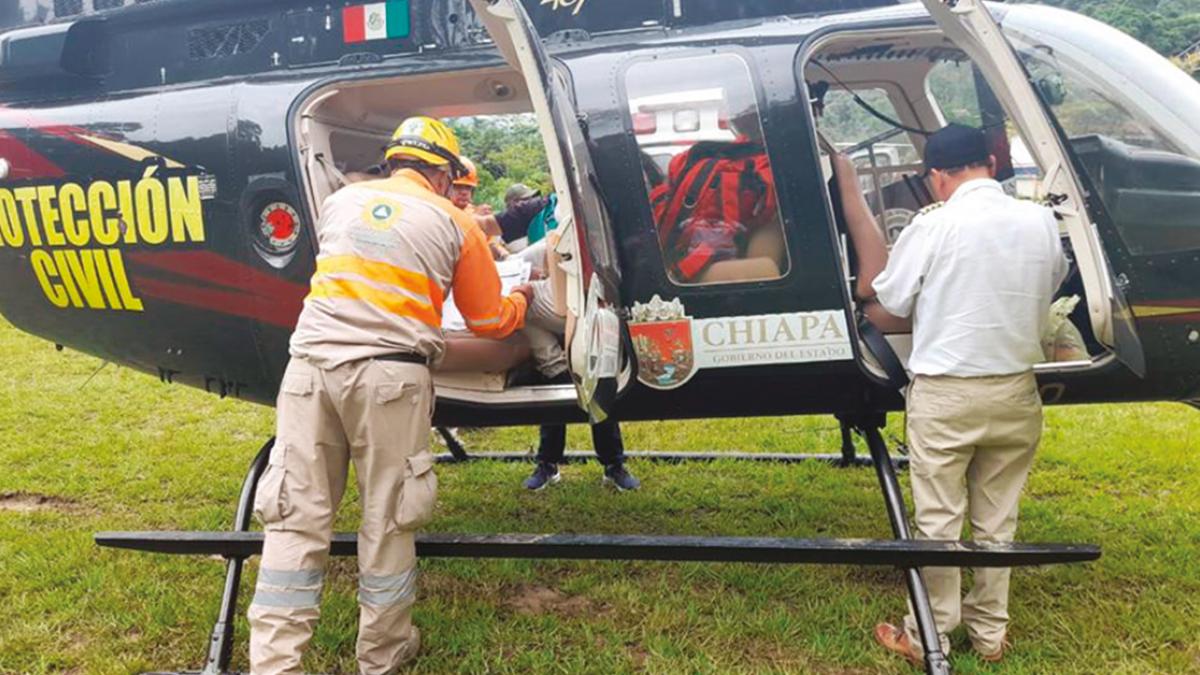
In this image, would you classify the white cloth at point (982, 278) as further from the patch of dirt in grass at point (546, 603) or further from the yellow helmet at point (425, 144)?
the patch of dirt in grass at point (546, 603)

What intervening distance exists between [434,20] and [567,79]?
638 mm

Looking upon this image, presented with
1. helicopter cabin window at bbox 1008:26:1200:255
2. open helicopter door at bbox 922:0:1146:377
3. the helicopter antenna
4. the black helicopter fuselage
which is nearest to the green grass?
the black helicopter fuselage

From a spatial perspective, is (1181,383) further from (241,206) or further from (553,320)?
(241,206)

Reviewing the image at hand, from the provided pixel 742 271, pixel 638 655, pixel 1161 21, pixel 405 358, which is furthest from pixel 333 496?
pixel 1161 21

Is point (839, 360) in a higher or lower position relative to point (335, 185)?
lower

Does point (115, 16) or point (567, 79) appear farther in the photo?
point (115, 16)

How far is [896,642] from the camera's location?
3148mm

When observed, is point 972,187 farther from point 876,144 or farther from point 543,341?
point 543,341

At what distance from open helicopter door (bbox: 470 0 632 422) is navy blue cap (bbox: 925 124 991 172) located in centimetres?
117

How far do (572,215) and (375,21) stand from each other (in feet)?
4.69

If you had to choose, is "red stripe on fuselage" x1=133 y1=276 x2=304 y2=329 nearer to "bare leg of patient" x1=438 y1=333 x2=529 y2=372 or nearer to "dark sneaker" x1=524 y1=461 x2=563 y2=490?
"bare leg of patient" x1=438 y1=333 x2=529 y2=372

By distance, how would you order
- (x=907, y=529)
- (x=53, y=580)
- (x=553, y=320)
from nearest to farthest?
(x=907, y=529) → (x=553, y=320) → (x=53, y=580)

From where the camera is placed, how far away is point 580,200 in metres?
2.84

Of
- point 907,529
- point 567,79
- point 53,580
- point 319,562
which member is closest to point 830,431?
point 907,529
